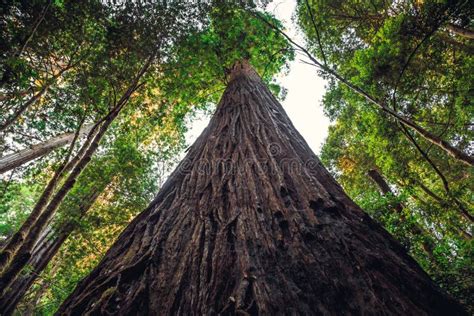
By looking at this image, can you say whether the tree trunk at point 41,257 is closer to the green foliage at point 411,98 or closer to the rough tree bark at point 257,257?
the rough tree bark at point 257,257

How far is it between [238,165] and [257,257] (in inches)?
40.2

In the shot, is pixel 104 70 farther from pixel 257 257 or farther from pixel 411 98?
pixel 411 98

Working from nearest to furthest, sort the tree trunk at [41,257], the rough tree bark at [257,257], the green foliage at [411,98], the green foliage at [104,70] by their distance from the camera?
1. the rough tree bark at [257,257]
2. the green foliage at [411,98]
3. the green foliage at [104,70]
4. the tree trunk at [41,257]

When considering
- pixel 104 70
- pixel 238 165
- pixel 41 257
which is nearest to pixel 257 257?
pixel 238 165

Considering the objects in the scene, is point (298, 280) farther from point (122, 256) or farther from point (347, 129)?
point (347, 129)

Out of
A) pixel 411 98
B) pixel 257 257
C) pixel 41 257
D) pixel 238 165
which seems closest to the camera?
pixel 257 257

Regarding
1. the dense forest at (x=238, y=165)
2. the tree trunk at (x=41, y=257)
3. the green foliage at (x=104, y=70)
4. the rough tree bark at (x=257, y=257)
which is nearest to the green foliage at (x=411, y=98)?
the dense forest at (x=238, y=165)

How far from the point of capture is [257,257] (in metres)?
1.35

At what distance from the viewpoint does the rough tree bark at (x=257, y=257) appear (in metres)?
1.14

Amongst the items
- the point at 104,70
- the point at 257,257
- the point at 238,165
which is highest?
the point at 104,70

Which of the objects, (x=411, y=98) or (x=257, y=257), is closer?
(x=257, y=257)

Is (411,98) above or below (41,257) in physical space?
above

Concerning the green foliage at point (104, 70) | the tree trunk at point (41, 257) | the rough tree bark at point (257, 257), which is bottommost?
the rough tree bark at point (257, 257)

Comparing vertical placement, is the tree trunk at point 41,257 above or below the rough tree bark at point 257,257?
above
